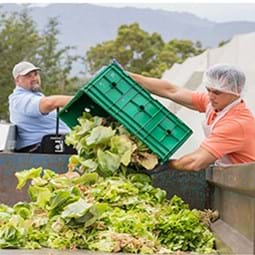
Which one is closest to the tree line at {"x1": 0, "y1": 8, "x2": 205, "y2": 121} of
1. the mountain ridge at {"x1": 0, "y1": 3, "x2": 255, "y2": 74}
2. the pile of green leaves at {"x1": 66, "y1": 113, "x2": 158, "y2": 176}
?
the pile of green leaves at {"x1": 66, "y1": 113, "x2": 158, "y2": 176}

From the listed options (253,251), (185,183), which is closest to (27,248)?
(253,251)

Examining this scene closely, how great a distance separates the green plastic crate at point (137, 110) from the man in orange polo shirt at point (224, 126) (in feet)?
0.47

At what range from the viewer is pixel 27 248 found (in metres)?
3.49

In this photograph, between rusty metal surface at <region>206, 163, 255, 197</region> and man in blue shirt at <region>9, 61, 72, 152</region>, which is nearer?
rusty metal surface at <region>206, 163, 255, 197</region>

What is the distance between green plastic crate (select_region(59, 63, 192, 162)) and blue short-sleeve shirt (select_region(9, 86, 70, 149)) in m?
2.03

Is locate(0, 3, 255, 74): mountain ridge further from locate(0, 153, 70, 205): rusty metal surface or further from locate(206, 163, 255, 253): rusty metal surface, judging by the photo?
locate(206, 163, 255, 253): rusty metal surface

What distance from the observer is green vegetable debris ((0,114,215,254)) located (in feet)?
11.7

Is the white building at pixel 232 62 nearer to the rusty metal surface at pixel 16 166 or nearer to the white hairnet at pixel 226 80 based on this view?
the rusty metal surface at pixel 16 166

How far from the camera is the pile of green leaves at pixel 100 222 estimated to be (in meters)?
3.55

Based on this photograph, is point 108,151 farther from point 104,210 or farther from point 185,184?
point 104,210

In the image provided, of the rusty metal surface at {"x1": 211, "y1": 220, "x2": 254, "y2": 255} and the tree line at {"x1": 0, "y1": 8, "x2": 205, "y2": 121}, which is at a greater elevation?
the tree line at {"x1": 0, "y1": 8, "x2": 205, "y2": 121}

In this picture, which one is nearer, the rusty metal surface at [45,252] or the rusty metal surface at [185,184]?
the rusty metal surface at [45,252]

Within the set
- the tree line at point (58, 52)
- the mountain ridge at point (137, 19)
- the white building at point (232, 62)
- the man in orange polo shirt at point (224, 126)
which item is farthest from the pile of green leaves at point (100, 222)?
the mountain ridge at point (137, 19)

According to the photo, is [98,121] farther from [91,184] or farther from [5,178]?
[5,178]
